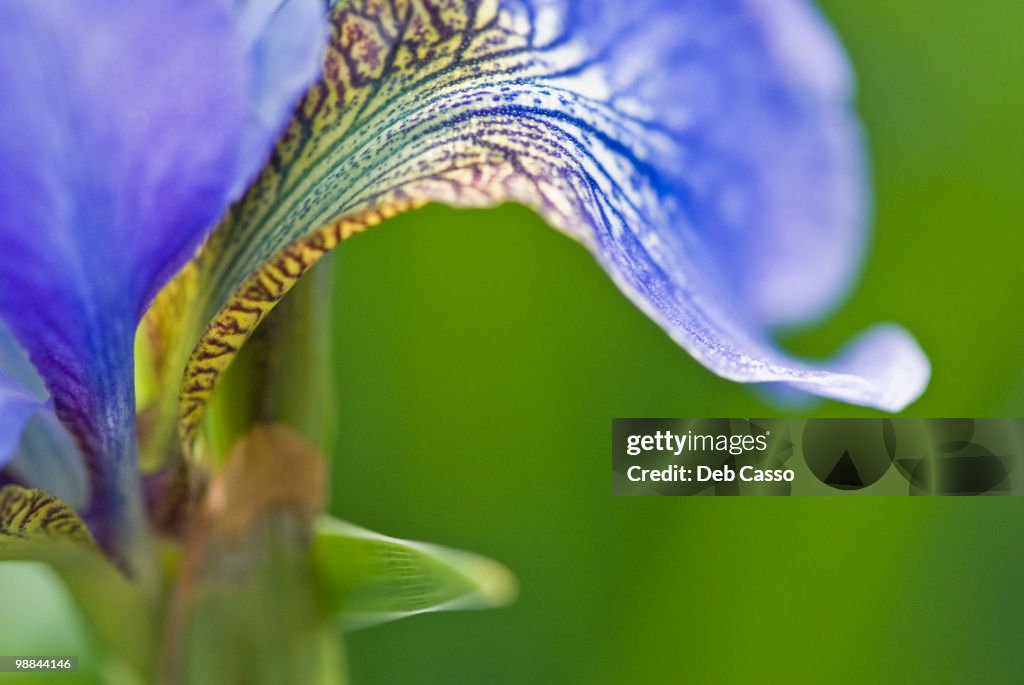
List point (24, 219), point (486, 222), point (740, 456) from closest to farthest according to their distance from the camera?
point (24, 219)
point (740, 456)
point (486, 222)

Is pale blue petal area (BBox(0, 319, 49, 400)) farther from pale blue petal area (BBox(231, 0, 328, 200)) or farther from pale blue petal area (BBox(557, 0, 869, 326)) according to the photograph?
pale blue petal area (BBox(557, 0, 869, 326))

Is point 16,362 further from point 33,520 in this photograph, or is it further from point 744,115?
point 744,115

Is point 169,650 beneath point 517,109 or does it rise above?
beneath

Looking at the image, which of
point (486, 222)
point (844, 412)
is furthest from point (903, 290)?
point (486, 222)

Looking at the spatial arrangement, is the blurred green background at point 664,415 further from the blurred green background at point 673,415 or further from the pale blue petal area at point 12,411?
the pale blue petal area at point 12,411

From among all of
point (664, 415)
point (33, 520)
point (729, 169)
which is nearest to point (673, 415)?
point (664, 415)

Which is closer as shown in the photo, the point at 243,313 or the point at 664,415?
the point at 243,313

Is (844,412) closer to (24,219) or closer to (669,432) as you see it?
(669,432)
